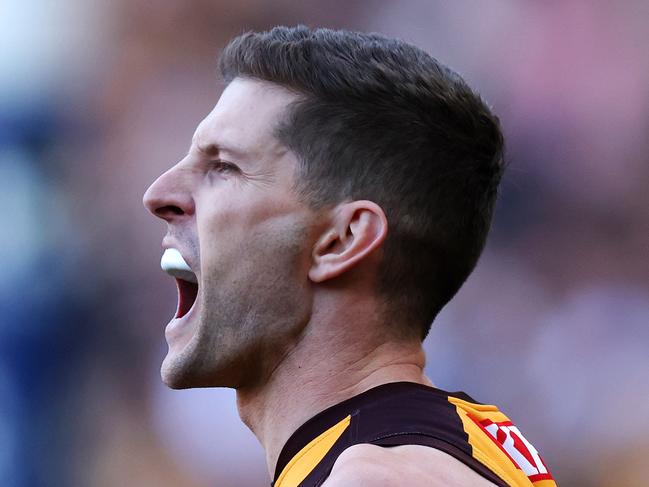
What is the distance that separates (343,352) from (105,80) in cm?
322

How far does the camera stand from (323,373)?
1.94 metres

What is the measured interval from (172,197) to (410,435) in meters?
0.74

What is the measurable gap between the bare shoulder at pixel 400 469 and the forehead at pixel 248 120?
727 millimetres

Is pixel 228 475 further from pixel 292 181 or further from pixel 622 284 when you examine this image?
pixel 292 181

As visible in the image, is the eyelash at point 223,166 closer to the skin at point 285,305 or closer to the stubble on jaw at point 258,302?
the skin at point 285,305

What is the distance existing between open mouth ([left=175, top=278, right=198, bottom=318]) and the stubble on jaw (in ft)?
0.93

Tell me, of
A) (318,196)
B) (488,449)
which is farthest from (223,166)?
(488,449)

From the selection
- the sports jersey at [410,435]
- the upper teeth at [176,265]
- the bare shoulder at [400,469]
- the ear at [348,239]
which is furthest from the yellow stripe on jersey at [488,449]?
the upper teeth at [176,265]

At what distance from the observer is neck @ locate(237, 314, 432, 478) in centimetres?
193

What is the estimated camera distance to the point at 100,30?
15.9 feet

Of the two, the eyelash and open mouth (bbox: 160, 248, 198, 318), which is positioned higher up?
the eyelash

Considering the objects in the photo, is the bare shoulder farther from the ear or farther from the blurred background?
the blurred background

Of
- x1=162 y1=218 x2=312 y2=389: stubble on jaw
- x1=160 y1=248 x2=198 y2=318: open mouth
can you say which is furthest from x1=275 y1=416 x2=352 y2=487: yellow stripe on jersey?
x1=160 y1=248 x2=198 y2=318: open mouth

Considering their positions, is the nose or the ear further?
the nose
